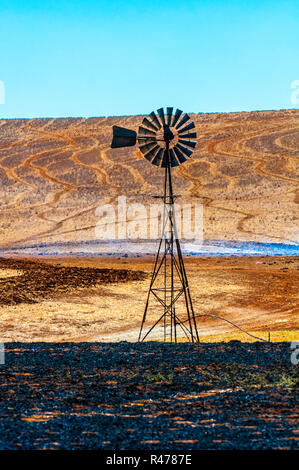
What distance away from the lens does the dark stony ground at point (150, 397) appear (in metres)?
7.53

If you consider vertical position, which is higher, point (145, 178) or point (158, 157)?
point (145, 178)

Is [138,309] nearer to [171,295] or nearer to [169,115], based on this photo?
[171,295]

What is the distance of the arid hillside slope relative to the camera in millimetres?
58250

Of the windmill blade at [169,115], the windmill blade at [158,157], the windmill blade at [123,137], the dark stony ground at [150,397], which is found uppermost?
the windmill blade at [169,115]

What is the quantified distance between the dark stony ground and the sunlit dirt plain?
0.10 feet

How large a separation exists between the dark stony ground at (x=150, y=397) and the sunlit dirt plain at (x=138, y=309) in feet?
0.10

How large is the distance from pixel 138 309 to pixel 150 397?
1743cm

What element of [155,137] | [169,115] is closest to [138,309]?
[155,137]

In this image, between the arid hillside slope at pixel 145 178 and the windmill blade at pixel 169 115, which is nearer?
the windmill blade at pixel 169 115

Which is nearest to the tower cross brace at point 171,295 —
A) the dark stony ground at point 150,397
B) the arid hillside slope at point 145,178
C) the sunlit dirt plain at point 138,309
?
the sunlit dirt plain at point 138,309

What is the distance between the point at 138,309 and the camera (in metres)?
27.0

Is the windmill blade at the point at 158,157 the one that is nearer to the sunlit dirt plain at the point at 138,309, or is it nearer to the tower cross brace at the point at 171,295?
the tower cross brace at the point at 171,295

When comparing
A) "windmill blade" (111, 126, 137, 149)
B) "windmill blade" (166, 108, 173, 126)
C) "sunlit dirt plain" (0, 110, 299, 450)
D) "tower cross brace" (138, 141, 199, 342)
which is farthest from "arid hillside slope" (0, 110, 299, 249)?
"windmill blade" (166, 108, 173, 126)
